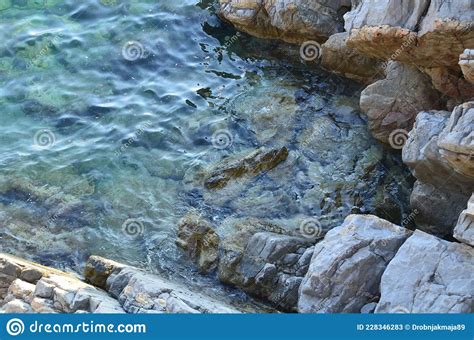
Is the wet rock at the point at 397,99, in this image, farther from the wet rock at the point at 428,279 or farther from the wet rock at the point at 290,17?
the wet rock at the point at 428,279

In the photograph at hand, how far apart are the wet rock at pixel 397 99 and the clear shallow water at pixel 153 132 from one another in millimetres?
709

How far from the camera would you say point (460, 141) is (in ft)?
46.2

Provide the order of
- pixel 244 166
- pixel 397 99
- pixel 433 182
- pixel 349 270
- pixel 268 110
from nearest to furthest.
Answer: pixel 349 270 < pixel 433 182 < pixel 244 166 < pixel 397 99 < pixel 268 110

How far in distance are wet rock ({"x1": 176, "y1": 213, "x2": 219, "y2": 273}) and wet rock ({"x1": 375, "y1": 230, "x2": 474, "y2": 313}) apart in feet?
13.9

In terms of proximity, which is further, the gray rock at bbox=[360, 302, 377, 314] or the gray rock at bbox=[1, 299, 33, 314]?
the gray rock at bbox=[360, 302, 377, 314]

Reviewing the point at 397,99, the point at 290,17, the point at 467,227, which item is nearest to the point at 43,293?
the point at 467,227

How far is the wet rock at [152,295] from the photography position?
13129 millimetres

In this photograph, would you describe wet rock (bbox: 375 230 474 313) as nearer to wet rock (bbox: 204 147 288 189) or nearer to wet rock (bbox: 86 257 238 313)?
wet rock (bbox: 86 257 238 313)

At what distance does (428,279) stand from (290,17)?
438 inches

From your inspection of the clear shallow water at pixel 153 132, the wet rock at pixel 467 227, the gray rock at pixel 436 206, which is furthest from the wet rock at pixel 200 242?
the wet rock at pixel 467 227

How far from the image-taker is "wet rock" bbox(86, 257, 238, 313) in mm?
13129

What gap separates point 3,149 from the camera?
63.2 ft

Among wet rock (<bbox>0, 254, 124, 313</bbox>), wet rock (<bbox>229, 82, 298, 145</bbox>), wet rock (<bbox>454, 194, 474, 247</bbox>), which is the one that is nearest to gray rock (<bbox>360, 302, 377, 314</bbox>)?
wet rock (<bbox>454, 194, 474, 247</bbox>)

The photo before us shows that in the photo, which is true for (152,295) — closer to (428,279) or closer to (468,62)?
(428,279)
